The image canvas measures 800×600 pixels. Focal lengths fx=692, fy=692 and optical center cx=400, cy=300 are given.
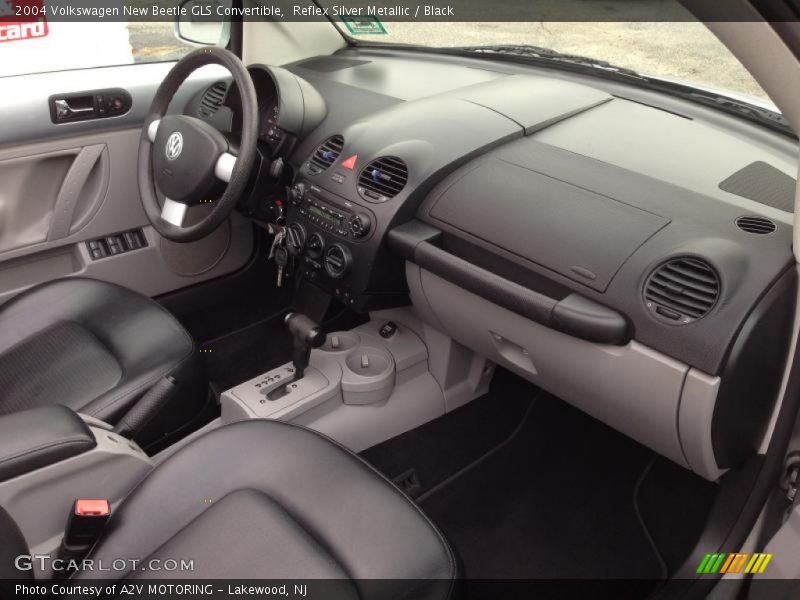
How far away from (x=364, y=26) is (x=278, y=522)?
1.82m

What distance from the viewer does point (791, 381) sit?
1.19 m

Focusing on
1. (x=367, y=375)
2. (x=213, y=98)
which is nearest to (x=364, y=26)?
(x=213, y=98)

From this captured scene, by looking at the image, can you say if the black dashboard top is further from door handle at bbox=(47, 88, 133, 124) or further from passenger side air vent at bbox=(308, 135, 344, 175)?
door handle at bbox=(47, 88, 133, 124)

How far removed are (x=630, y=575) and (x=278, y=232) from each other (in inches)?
49.0

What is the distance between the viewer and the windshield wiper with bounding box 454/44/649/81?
1.91m

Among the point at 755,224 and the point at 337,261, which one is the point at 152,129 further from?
the point at 755,224

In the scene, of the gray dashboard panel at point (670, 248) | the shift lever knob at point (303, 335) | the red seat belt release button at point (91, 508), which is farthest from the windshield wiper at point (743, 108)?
the red seat belt release button at point (91, 508)

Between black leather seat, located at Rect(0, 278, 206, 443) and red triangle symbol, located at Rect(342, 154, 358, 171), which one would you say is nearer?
black leather seat, located at Rect(0, 278, 206, 443)

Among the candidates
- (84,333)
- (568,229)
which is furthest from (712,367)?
(84,333)

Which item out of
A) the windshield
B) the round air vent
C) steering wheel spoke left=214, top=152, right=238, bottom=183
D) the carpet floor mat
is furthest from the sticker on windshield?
the round air vent

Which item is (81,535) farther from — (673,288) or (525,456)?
(525,456)

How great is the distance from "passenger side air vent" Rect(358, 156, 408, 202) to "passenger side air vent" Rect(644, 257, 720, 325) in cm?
60

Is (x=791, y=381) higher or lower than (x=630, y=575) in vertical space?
higher

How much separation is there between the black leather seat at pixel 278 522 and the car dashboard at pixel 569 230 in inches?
17.8
